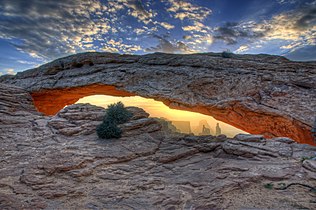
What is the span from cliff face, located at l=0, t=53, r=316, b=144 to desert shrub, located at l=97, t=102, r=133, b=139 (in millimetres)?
3833

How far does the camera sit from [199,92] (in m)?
19.7

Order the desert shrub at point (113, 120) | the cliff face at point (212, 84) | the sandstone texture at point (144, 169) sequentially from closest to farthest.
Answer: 1. the sandstone texture at point (144, 169)
2. the desert shrub at point (113, 120)
3. the cliff face at point (212, 84)

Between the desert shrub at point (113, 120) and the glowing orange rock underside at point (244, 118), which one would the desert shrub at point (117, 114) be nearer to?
the desert shrub at point (113, 120)

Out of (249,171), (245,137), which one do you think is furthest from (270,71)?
(249,171)

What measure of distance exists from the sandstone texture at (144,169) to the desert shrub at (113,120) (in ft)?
1.84

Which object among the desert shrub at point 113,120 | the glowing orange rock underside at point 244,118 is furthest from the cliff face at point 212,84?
the desert shrub at point 113,120

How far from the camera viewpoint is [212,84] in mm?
19516

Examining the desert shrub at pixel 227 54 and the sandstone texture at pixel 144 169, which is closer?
the sandstone texture at pixel 144 169

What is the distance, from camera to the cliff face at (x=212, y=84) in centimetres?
1691

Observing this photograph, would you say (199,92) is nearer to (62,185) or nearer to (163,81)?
(163,81)

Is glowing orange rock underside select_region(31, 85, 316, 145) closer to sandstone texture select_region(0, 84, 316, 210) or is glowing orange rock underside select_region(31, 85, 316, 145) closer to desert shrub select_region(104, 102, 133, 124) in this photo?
sandstone texture select_region(0, 84, 316, 210)

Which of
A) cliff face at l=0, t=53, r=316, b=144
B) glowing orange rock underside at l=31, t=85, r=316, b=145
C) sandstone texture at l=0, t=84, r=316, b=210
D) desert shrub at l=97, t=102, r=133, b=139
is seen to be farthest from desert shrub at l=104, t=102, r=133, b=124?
glowing orange rock underside at l=31, t=85, r=316, b=145

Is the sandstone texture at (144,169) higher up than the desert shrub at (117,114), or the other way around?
the desert shrub at (117,114)

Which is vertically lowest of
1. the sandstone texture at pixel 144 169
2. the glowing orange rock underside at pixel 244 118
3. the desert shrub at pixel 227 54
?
the sandstone texture at pixel 144 169
